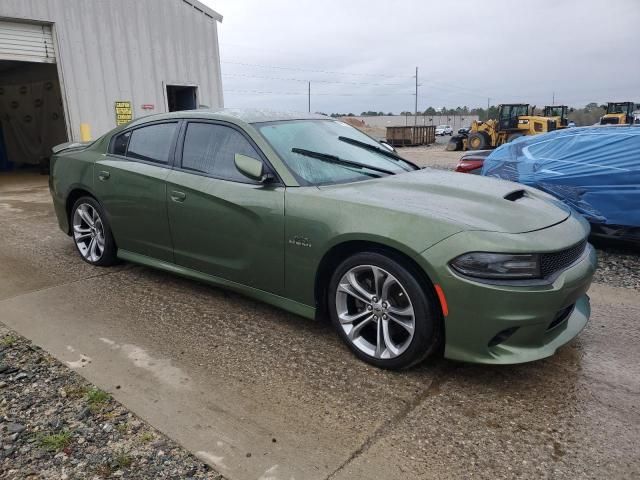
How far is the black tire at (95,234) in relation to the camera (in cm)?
461

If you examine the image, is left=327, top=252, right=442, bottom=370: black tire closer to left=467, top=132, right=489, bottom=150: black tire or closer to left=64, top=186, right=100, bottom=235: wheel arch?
left=64, top=186, right=100, bottom=235: wheel arch

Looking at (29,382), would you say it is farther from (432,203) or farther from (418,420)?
(432,203)

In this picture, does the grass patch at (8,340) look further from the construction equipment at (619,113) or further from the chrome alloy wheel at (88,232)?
the construction equipment at (619,113)

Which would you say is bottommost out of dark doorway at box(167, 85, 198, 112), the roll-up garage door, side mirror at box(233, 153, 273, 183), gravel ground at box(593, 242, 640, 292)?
gravel ground at box(593, 242, 640, 292)

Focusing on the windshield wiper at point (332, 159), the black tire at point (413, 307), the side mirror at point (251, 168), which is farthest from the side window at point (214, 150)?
the black tire at point (413, 307)

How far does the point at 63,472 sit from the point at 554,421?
2.31 m

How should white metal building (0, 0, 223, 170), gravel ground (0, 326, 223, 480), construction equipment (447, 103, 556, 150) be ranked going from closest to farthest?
gravel ground (0, 326, 223, 480), white metal building (0, 0, 223, 170), construction equipment (447, 103, 556, 150)

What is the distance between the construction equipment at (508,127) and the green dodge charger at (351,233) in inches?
797

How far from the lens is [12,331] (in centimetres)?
353

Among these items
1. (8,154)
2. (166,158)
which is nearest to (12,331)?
(166,158)

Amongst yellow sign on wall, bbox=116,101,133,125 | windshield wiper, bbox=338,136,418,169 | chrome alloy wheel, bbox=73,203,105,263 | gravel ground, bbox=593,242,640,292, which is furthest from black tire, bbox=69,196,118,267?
yellow sign on wall, bbox=116,101,133,125

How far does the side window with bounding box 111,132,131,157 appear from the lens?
4.47m

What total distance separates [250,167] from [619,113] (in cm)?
2971

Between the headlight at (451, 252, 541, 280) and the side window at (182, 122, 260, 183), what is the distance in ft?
5.22
